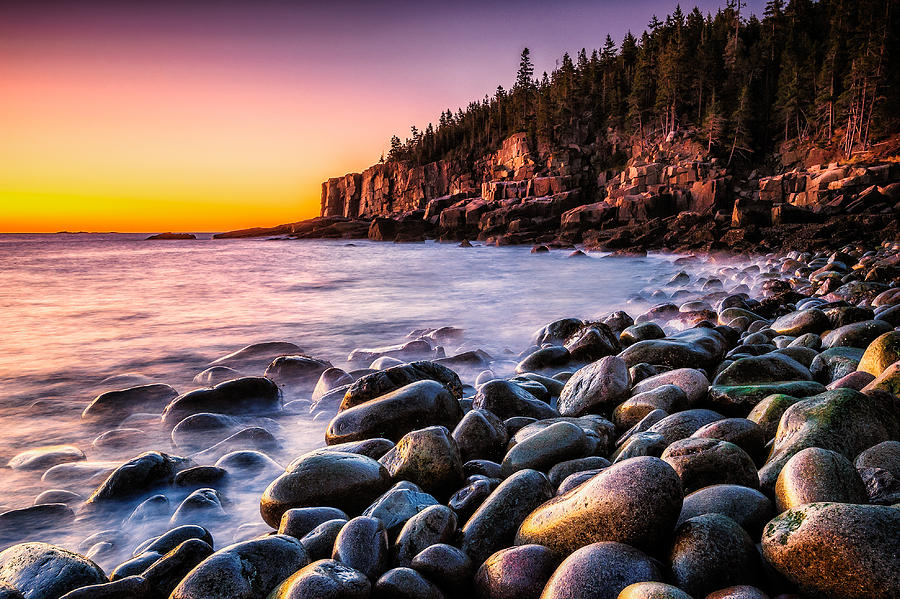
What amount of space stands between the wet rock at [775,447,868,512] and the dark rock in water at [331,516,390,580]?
150 centimetres

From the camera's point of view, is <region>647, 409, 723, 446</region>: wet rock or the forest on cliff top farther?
the forest on cliff top

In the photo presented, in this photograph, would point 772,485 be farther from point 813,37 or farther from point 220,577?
point 813,37

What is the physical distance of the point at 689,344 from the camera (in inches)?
175

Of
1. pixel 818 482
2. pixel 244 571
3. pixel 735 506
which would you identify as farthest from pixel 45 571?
pixel 818 482

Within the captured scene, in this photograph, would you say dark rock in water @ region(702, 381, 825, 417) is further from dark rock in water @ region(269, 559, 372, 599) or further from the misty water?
the misty water

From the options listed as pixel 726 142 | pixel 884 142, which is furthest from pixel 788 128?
pixel 884 142

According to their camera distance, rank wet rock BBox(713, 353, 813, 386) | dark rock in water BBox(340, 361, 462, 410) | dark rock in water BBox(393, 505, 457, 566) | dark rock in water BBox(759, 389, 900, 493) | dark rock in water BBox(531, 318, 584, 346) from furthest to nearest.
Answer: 1. dark rock in water BBox(531, 318, 584, 346)
2. dark rock in water BBox(340, 361, 462, 410)
3. wet rock BBox(713, 353, 813, 386)
4. dark rock in water BBox(759, 389, 900, 493)
5. dark rock in water BBox(393, 505, 457, 566)

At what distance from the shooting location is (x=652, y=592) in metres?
1.33

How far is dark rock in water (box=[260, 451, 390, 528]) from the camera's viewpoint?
2580mm

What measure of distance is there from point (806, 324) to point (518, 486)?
177 inches

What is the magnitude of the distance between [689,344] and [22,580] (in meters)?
4.70

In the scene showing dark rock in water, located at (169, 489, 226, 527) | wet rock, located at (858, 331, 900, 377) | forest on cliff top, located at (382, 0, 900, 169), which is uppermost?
forest on cliff top, located at (382, 0, 900, 169)

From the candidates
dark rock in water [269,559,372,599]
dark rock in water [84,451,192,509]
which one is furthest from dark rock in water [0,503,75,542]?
dark rock in water [269,559,372,599]

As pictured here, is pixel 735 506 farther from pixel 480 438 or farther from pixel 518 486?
pixel 480 438
